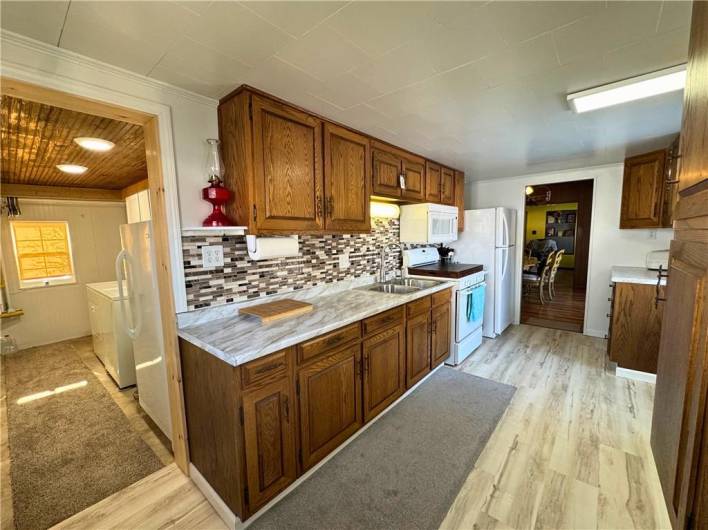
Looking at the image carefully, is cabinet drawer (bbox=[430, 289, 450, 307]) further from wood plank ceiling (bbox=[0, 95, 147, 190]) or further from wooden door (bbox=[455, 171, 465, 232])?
wood plank ceiling (bbox=[0, 95, 147, 190])

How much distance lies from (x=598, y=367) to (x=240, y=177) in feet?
12.1

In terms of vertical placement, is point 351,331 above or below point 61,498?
above

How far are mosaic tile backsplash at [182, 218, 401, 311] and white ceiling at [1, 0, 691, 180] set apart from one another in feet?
2.97

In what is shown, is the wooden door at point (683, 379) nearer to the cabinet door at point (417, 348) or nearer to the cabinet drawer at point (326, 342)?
the cabinet drawer at point (326, 342)

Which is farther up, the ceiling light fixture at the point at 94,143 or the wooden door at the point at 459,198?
the ceiling light fixture at the point at 94,143

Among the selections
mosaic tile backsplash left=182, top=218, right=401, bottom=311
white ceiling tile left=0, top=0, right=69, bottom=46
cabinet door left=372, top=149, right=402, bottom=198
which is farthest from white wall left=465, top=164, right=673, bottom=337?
white ceiling tile left=0, top=0, right=69, bottom=46

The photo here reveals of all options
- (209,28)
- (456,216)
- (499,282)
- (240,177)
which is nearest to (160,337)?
(240,177)

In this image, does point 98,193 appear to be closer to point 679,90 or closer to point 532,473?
point 532,473

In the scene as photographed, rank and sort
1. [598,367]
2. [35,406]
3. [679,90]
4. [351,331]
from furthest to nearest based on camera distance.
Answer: [598,367], [35,406], [351,331], [679,90]

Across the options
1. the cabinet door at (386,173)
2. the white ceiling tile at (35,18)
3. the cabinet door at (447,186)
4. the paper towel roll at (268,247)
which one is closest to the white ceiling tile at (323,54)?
the white ceiling tile at (35,18)

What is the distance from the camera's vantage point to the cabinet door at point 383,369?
6.59 feet

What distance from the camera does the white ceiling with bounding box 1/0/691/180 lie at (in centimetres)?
105

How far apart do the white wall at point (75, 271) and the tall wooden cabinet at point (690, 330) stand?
5.90 m

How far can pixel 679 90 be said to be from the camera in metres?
1.62
